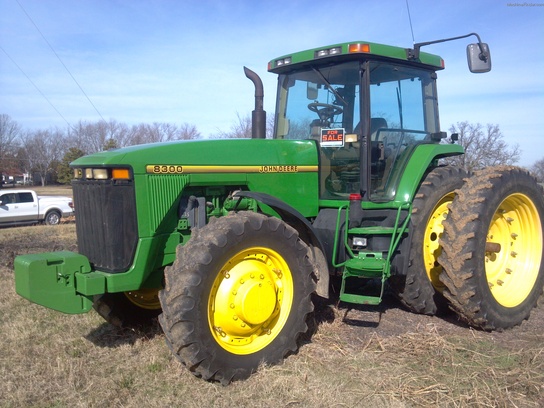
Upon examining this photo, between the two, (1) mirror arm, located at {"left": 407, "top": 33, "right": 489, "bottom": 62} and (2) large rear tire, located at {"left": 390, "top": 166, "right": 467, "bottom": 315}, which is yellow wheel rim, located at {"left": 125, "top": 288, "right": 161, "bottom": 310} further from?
(1) mirror arm, located at {"left": 407, "top": 33, "right": 489, "bottom": 62}

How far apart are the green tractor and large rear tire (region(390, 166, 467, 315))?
14 mm

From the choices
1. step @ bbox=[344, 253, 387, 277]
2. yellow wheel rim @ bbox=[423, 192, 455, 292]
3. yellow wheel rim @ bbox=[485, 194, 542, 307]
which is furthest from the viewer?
yellow wheel rim @ bbox=[485, 194, 542, 307]

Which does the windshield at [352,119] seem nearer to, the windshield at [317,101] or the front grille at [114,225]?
the windshield at [317,101]

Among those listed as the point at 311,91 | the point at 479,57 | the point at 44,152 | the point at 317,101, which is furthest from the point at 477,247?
the point at 44,152

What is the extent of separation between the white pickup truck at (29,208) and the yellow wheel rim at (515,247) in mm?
15357

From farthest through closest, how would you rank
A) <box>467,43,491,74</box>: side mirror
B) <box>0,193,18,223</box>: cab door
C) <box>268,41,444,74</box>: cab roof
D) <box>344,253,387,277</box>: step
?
<box>0,193,18,223</box>: cab door, <box>467,43,491,74</box>: side mirror, <box>268,41,444,74</box>: cab roof, <box>344,253,387,277</box>: step

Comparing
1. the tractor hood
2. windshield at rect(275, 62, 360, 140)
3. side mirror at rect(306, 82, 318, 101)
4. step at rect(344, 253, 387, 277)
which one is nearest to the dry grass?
step at rect(344, 253, 387, 277)

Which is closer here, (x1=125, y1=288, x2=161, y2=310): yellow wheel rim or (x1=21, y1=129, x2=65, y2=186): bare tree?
(x1=125, y1=288, x2=161, y2=310): yellow wheel rim

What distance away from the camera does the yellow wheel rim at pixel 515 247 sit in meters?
5.45

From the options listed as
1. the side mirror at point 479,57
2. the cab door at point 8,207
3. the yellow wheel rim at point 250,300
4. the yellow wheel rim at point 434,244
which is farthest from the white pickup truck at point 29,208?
the side mirror at point 479,57

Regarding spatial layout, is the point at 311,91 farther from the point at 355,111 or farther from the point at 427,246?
the point at 427,246

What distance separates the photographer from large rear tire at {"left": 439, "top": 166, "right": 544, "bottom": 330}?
185 inches

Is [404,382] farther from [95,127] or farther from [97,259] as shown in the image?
[95,127]

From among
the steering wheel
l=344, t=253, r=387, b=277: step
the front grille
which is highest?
the steering wheel
